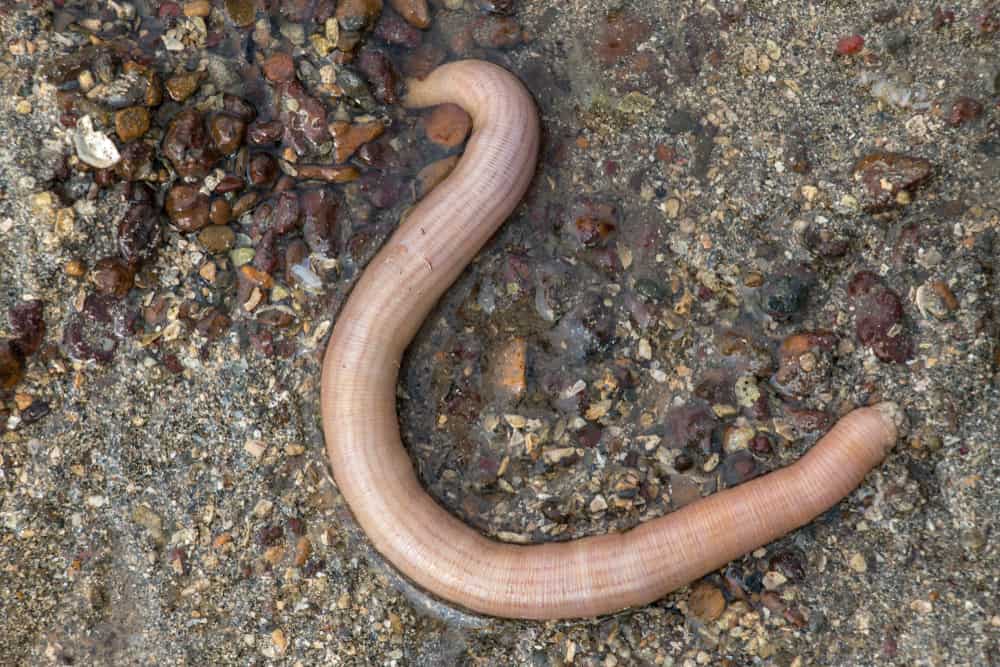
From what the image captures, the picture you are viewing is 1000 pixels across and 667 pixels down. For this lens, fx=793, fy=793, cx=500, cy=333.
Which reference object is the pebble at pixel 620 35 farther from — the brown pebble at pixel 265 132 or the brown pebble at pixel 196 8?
the brown pebble at pixel 196 8

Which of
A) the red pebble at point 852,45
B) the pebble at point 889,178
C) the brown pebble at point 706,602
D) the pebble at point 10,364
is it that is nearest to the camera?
the pebble at point 10,364

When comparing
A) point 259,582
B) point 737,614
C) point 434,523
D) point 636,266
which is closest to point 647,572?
point 737,614

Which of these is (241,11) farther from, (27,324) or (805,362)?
(805,362)

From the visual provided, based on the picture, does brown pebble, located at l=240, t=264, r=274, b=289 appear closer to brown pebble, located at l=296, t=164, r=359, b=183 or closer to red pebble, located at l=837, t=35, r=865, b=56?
brown pebble, located at l=296, t=164, r=359, b=183

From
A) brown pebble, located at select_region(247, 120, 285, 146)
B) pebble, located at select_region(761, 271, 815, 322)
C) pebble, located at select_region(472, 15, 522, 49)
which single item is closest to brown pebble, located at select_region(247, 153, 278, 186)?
brown pebble, located at select_region(247, 120, 285, 146)

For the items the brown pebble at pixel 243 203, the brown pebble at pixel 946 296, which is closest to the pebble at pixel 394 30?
the brown pebble at pixel 243 203
